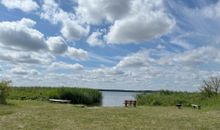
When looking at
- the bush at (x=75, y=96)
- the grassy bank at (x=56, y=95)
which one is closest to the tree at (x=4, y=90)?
the grassy bank at (x=56, y=95)

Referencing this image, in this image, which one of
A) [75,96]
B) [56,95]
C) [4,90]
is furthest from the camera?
[75,96]

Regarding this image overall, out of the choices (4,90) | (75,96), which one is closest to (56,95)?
(75,96)

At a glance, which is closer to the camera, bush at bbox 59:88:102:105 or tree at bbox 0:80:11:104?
tree at bbox 0:80:11:104

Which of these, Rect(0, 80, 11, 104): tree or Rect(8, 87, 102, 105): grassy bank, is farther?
Rect(8, 87, 102, 105): grassy bank

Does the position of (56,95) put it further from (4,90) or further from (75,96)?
(4,90)

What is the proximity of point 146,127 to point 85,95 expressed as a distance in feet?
143

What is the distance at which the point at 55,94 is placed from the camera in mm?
54969

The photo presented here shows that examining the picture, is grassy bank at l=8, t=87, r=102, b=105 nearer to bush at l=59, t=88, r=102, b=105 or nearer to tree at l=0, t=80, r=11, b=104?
bush at l=59, t=88, r=102, b=105

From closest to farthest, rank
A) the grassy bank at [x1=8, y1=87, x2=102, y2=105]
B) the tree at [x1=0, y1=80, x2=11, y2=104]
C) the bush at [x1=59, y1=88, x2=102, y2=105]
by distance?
the tree at [x1=0, y1=80, x2=11, y2=104] < the grassy bank at [x1=8, y1=87, x2=102, y2=105] < the bush at [x1=59, y1=88, x2=102, y2=105]

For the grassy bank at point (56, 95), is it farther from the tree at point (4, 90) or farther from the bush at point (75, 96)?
the tree at point (4, 90)

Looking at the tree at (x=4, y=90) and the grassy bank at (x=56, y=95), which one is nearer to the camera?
the tree at (x=4, y=90)

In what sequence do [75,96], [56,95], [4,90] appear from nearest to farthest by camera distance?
[4,90]
[56,95]
[75,96]

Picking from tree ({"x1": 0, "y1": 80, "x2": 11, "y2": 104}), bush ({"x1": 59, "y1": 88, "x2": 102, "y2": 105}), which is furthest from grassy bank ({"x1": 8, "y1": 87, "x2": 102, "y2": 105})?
tree ({"x1": 0, "y1": 80, "x2": 11, "y2": 104})

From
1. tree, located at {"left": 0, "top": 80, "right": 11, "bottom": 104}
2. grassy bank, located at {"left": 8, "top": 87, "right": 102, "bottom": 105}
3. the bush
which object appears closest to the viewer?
tree, located at {"left": 0, "top": 80, "right": 11, "bottom": 104}
